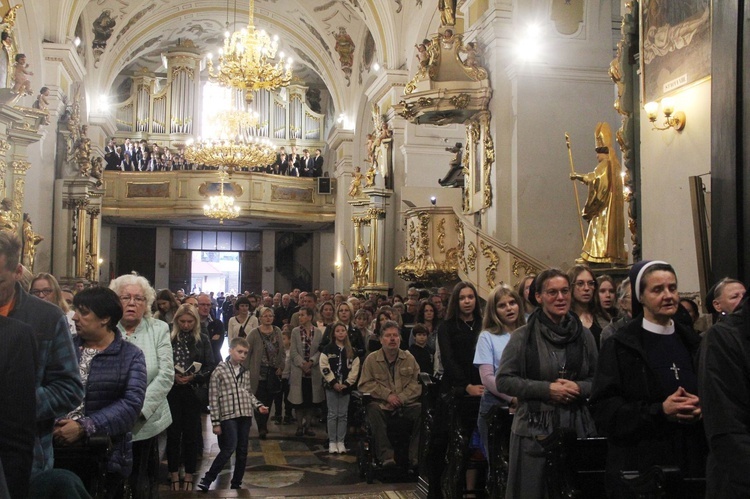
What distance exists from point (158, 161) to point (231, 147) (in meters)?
10.5

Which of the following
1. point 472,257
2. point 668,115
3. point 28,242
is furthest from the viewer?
point 28,242

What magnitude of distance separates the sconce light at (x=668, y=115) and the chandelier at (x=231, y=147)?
10.7 metres

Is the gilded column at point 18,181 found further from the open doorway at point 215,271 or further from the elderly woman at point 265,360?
the open doorway at point 215,271

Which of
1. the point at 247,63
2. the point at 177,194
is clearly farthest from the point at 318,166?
the point at 247,63

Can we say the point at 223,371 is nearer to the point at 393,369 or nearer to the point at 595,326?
the point at 393,369

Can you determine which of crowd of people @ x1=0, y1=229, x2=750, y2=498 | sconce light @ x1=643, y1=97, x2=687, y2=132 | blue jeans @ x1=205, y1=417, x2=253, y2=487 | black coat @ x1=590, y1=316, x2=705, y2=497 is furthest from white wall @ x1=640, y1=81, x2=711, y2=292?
black coat @ x1=590, y1=316, x2=705, y2=497

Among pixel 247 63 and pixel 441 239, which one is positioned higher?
pixel 247 63

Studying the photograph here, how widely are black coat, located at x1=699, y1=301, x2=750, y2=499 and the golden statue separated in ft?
23.3

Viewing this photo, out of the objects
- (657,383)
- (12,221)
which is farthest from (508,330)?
(12,221)

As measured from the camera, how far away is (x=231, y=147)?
16750 millimetres

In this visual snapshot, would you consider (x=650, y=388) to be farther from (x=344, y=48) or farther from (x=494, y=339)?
(x=344, y=48)

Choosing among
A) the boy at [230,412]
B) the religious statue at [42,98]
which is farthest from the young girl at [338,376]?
the religious statue at [42,98]

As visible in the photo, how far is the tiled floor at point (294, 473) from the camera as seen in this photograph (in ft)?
21.3

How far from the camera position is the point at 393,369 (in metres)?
7.45
